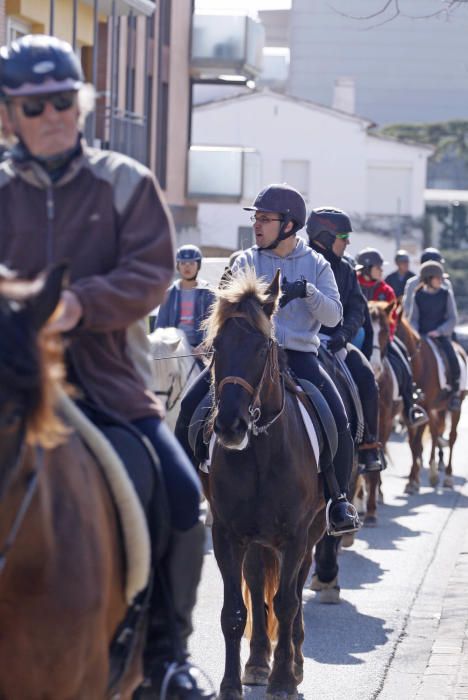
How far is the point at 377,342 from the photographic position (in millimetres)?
14484

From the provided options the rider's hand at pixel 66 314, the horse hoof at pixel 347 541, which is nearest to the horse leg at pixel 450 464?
the horse hoof at pixel 347 541

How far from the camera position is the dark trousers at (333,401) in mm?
8484

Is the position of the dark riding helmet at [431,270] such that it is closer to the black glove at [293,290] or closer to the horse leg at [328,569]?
the horse leg at [328,569]

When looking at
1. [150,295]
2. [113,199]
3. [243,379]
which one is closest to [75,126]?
[113,199]

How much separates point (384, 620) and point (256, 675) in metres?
2.02

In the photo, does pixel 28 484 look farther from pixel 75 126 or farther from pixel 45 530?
pixel 75 126

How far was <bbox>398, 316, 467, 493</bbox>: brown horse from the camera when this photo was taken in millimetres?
17062

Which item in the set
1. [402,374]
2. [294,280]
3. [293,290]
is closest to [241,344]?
[293,290]

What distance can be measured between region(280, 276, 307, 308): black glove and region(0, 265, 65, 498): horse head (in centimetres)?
427

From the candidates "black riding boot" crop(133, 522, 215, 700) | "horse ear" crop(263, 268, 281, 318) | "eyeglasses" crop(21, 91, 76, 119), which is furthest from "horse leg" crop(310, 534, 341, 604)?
"eyeglasses" crop(21, 91, 76, 119)

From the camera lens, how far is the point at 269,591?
26.1 ft

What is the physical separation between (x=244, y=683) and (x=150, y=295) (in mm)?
3979

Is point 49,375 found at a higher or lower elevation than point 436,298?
higher

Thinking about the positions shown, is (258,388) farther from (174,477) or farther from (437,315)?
(437,315)
